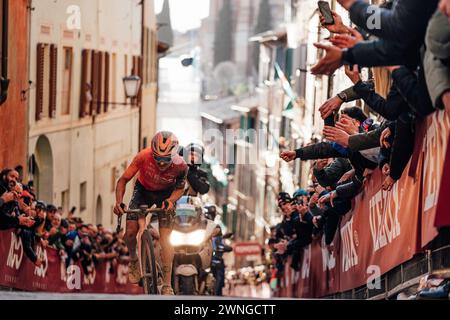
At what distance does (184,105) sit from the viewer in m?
23.4

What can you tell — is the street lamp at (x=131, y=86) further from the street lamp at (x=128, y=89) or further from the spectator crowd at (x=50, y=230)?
the spectator crowd at (x=50, y=230)

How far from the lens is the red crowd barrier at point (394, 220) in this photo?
10914 mm

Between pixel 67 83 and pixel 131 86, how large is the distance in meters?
0.89

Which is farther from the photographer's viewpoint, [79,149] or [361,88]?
[79,149]

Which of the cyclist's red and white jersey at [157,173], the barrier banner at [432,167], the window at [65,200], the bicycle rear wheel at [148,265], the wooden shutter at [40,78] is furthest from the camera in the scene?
the window at [65,200]

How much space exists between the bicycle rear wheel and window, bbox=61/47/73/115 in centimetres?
305

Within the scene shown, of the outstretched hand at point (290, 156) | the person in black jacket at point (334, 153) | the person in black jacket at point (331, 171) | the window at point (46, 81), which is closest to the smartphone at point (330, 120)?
the person in black jacket at point (334, 153)

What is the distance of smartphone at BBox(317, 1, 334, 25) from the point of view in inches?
490

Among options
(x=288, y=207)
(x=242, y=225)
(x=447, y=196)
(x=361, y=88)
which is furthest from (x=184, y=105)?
(x=242, y=225)

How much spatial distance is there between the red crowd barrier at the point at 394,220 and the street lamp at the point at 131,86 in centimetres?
267

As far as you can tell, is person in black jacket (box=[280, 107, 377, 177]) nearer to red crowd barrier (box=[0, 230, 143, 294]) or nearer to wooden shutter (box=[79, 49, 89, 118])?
red crowd barrier (box=[0, 230, 143, 294])

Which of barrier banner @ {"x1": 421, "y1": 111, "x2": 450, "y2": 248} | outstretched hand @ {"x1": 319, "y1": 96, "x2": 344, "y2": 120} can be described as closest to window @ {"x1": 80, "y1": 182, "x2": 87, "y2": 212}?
outstretched hand @ {"x1": 319, "y1": 96, "x2": 344, "y2": 120}
